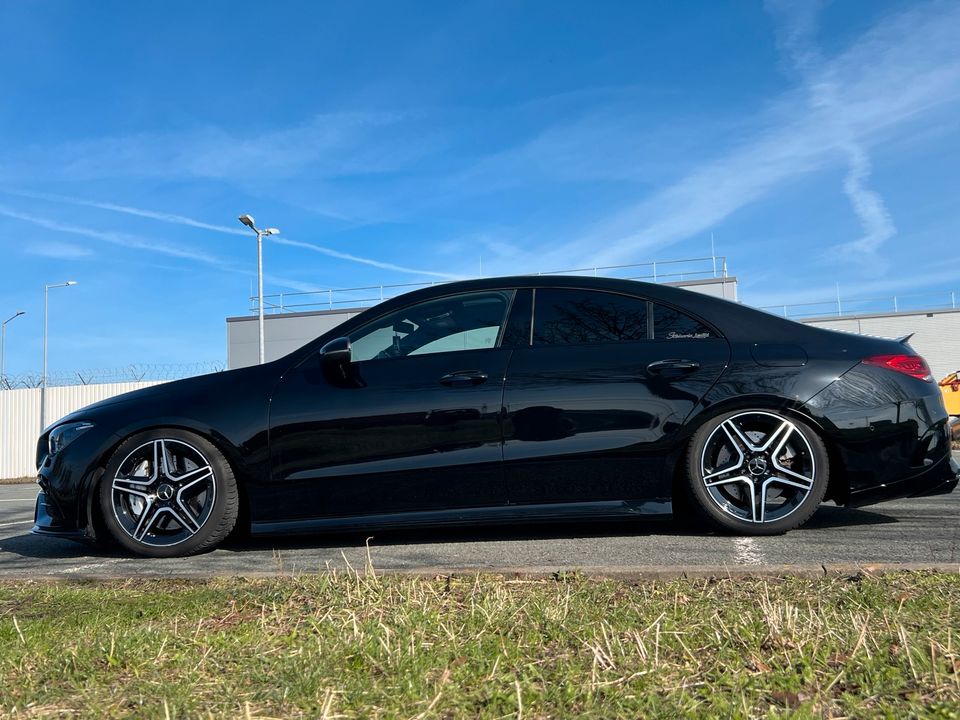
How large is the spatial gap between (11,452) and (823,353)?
28953mm

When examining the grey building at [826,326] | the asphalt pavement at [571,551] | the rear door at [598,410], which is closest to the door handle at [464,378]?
the rear door at [598,410]

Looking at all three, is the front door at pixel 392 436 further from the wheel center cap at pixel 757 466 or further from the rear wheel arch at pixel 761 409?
the wheel center cap at pixel 757 466

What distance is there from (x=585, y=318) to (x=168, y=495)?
225 centimetres

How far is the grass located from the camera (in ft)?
5.59

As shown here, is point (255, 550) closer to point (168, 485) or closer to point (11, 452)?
point (168, 485)

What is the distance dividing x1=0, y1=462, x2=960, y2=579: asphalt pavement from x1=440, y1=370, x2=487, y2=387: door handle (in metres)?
0.77

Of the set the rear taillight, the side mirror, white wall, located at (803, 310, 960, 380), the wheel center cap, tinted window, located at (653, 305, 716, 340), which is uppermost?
white wall, located at (803, 310, 960, 380)

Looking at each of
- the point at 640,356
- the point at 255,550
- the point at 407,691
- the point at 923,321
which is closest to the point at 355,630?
the point at 407,691

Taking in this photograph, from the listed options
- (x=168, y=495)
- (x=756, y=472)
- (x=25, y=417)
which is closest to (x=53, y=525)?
(x=168, y=495)

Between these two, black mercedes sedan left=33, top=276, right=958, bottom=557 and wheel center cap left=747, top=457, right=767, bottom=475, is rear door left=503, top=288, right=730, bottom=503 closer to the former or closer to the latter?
black mercedes sedan left=33, top=276, right=958, bottom=557

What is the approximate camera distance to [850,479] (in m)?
3.74

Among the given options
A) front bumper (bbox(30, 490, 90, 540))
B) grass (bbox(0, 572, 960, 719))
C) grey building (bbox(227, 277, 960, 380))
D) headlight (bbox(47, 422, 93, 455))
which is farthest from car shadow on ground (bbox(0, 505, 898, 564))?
grey building (bbox(227, 277, 960, 380))

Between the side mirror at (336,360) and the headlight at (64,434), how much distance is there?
1.23 metres

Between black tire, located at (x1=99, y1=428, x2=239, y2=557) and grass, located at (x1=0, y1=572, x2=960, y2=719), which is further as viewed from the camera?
black tire, located at (x1=99, y1=428, x2=239, y2=557)
